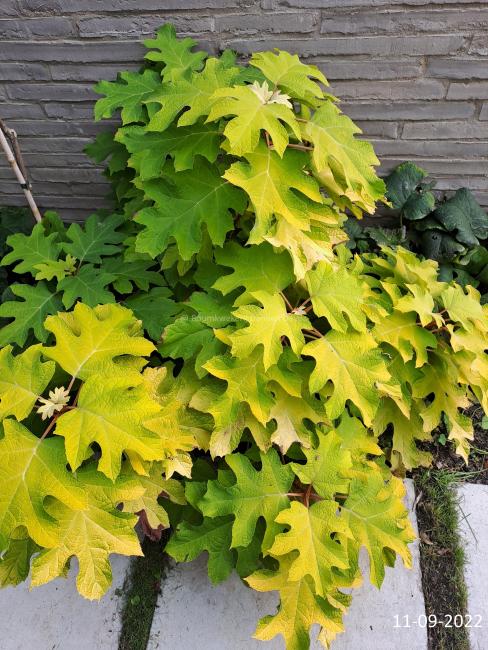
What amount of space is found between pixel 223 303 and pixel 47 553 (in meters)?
0.88

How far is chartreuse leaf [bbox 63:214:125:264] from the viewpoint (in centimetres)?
206

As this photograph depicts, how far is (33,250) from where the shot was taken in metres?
2.07

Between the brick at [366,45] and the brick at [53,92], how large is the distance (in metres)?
0.71

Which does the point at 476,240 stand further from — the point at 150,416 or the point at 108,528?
the point at 108,528

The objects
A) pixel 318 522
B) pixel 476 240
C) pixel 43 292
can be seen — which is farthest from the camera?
pixel 476 240

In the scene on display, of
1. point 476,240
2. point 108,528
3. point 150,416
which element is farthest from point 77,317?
point 476,240

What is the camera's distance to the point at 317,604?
1445mm

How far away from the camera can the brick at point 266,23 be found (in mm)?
2066

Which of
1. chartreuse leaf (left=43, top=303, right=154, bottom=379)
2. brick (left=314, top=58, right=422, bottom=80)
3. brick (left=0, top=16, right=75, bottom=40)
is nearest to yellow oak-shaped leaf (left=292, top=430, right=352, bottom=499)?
chartreuse leaf (left=43, top=303, right=154, bottom=379)

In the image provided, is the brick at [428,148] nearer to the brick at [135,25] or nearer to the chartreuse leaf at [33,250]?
the brick at [135,25]

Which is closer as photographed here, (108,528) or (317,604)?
(108,528)

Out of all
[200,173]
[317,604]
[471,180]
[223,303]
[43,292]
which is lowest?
[317,604]

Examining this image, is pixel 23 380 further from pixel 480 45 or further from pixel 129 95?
pixel 480 45

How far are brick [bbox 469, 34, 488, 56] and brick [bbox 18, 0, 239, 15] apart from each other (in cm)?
96
